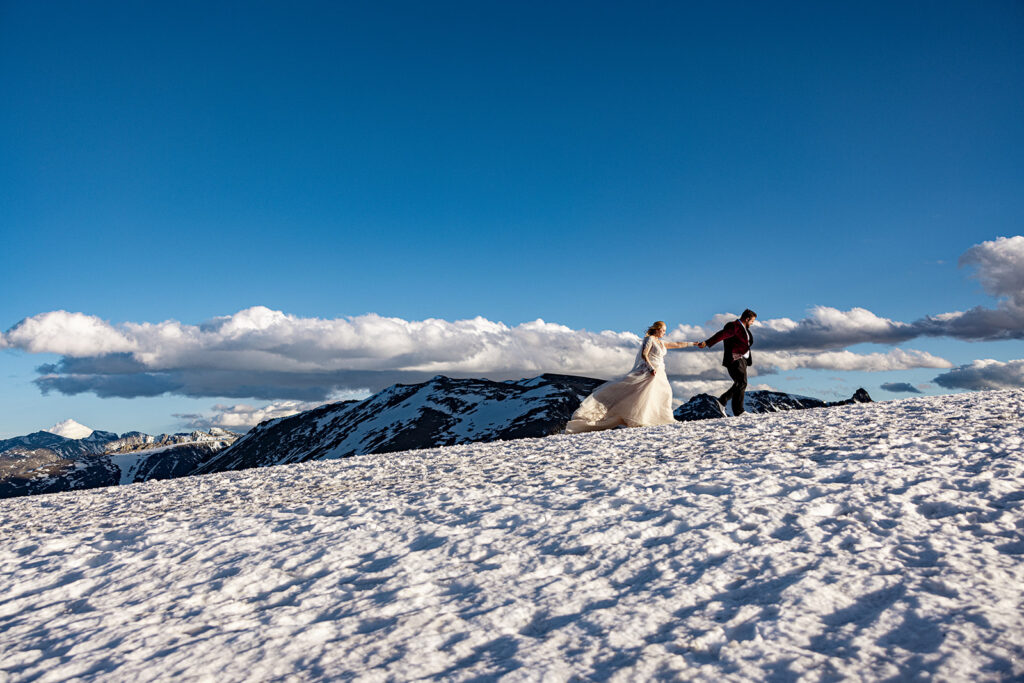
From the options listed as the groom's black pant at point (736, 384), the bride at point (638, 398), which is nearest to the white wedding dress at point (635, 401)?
the bride at point (638, 398)

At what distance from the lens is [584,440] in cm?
1644

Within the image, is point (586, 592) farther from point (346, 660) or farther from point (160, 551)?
point (160, 551)

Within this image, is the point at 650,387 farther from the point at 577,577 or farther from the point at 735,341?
the point at 577,577

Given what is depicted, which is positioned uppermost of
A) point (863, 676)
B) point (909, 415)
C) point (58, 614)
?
point (909, 415)

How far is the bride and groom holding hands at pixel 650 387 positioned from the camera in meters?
20.3

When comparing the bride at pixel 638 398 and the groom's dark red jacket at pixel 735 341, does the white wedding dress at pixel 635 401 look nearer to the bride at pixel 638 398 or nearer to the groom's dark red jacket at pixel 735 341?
the bride at pixel 638 398

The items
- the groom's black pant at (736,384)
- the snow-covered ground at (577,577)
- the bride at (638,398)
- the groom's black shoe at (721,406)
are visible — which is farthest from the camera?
the groom's black pant at (736,384)

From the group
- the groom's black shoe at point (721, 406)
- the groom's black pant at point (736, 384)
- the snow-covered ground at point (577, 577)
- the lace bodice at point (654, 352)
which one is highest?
the lace bodice at point (654, 352)

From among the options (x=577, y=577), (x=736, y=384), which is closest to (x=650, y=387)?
(x=736, y=384)

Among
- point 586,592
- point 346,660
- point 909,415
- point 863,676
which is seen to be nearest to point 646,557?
point 586,592

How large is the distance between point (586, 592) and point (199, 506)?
29.9 feet

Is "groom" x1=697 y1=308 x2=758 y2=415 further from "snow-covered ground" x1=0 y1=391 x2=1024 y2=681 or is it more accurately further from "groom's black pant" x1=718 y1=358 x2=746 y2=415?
"snow-covered ground" x1=0 y1=391 x2=1024 y2=681

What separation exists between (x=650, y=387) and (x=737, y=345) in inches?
135

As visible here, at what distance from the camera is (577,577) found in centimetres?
627
